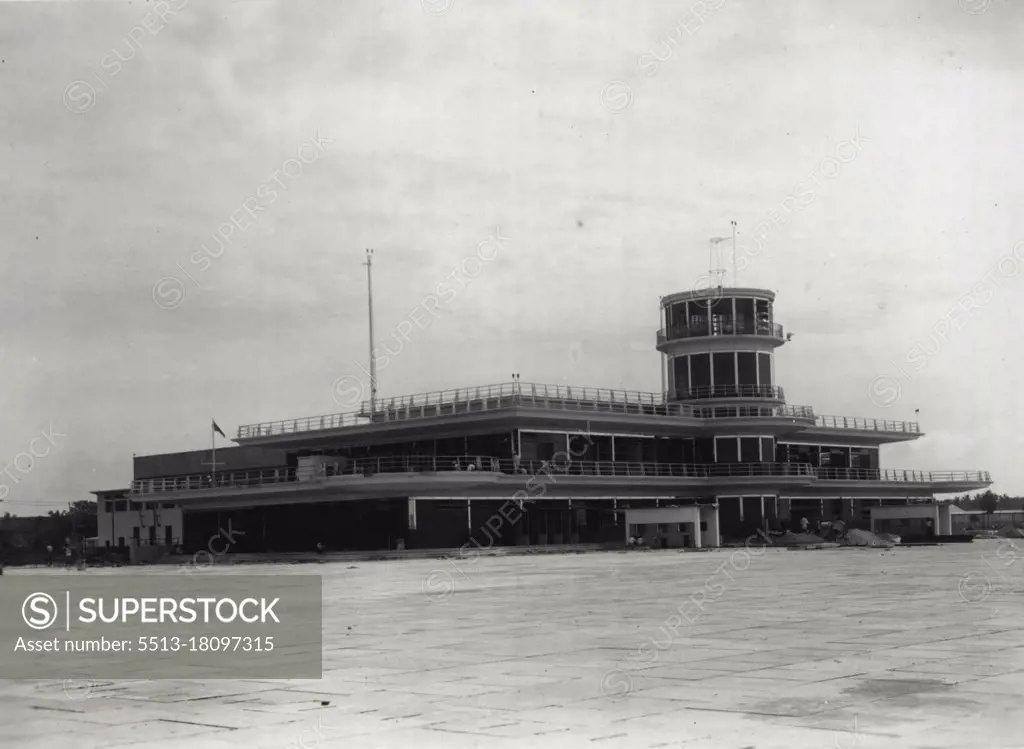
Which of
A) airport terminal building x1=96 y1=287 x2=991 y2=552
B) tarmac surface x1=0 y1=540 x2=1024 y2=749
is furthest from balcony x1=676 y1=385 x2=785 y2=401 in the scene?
tarmac surface x1=0 y1=540 x2=1024 y2=749

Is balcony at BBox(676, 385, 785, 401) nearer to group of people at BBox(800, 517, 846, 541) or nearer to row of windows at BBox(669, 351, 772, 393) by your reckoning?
row of windows at BBox(669, 351, 772, 393)

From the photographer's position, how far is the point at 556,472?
72.1 metres

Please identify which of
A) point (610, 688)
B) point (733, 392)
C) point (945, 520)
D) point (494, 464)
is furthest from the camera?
point (945, 520)

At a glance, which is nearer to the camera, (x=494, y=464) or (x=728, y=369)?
(x=494, y=464)

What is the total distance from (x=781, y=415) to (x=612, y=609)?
61366 mm

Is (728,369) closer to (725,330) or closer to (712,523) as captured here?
(725,330)

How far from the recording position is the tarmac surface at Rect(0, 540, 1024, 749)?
33.6 feet

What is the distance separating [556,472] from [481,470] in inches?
170

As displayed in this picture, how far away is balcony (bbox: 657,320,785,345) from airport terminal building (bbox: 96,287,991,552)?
9cm

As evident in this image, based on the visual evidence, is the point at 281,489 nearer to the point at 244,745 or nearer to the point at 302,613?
the point at 302,613

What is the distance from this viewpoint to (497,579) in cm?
3784

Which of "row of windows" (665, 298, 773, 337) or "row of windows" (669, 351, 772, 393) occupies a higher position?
"row of windows" (665, 298, 773, 337)

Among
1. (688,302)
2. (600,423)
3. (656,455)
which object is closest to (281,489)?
(600,423)

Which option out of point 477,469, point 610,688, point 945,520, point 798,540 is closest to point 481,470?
point 477,469
